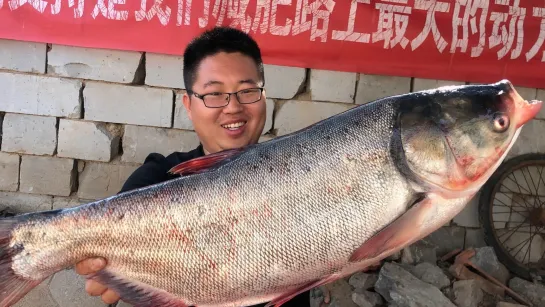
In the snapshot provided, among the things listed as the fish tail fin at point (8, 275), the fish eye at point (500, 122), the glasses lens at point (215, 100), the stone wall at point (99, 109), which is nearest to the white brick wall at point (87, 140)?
the stone wall at point (99, 109)

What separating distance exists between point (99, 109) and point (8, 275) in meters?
3.02

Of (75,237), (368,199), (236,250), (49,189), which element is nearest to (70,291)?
(49,189)

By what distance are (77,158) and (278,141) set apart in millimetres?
3452

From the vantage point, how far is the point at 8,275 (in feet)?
5.41

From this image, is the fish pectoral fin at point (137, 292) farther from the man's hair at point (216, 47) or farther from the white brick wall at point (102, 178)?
the white brick wall at point (102, 178)

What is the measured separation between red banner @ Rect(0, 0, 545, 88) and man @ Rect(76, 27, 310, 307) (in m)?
2.05

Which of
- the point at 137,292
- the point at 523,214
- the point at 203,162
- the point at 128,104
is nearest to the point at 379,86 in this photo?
the point at 523,214

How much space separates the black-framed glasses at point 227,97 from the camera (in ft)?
6.70

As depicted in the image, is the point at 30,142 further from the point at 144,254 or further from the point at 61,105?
the point at 144,254

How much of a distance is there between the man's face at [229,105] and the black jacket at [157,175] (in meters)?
0.31

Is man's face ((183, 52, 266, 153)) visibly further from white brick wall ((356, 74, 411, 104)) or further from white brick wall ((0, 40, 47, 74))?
white brick wall ((0, 40, 47, 74))

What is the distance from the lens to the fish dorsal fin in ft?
5.53

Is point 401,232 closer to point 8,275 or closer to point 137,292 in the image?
point 137,292

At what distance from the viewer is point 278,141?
65.9 inches
